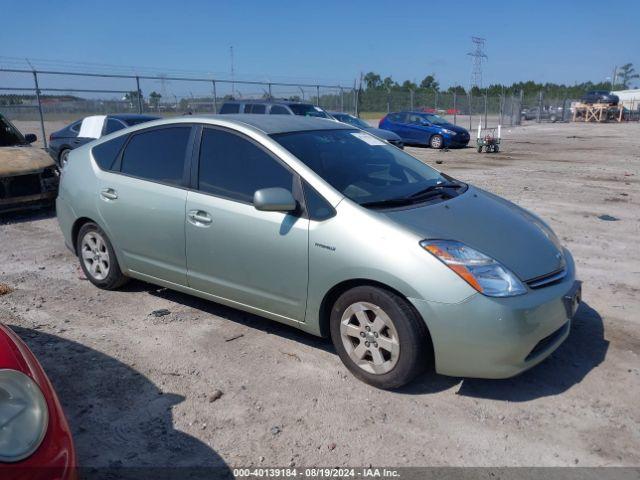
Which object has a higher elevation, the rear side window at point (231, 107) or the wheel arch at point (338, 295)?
the rear side window at point (231, 107)

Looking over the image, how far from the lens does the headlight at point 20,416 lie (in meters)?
1.84

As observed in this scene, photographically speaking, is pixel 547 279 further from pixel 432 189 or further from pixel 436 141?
pixel 436 141

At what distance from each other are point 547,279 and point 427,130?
18939 millimetres

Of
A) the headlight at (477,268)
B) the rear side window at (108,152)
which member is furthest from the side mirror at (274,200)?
the rear side window at (108,152)

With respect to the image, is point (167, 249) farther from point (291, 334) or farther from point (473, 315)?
point (473, 315)

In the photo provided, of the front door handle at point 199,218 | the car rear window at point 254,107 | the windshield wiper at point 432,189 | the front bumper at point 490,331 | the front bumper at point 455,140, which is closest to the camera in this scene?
the front bumper at point 490,331

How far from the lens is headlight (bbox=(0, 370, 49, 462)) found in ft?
6.05

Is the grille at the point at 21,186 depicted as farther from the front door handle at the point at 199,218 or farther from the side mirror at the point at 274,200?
the side mirror at the point at 274,200

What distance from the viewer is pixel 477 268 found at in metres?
3.15

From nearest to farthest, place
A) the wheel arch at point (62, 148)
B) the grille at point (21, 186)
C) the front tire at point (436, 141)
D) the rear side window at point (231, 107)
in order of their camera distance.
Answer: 1. the grille at point (21, 186)
2. the wheel arch at point (62, 148)
3. the rear side window at point (231, 107)
4. the front tire at point (436, 141)

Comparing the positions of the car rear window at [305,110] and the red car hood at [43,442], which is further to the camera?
the car rear window at [305,110]

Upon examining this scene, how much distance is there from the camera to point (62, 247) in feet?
21.9

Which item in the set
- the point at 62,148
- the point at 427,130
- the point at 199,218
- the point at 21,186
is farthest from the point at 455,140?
the point at 199,218

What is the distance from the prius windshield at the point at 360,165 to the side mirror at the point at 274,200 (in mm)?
314
